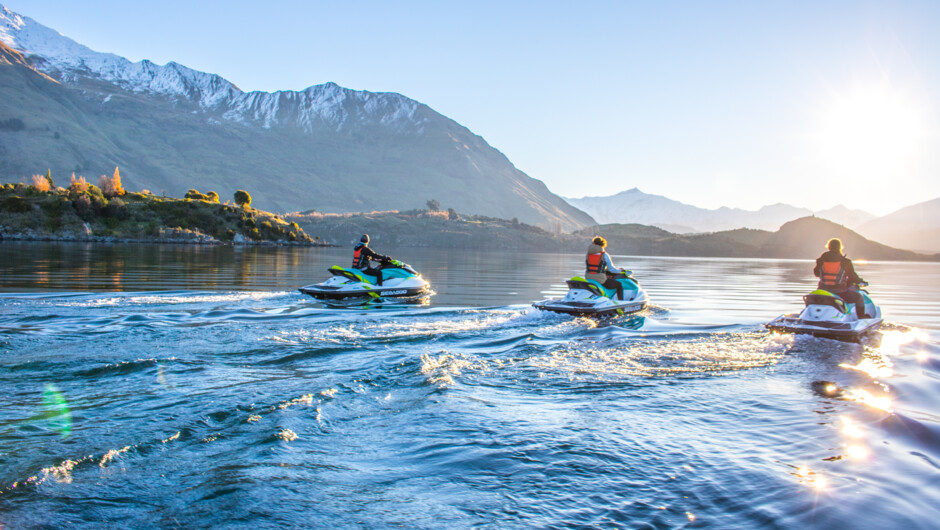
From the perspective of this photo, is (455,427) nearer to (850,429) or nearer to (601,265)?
(850,429)

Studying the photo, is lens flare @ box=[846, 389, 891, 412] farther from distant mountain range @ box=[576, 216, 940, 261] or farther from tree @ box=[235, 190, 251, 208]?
distant mountain range @ box=[576, 216, 940, 261]

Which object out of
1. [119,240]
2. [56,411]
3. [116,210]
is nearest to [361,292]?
[56,411]

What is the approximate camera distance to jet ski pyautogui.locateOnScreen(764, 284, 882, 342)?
39.9 feet

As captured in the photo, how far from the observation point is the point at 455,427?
249 inches

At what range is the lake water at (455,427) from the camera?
14.7 ft

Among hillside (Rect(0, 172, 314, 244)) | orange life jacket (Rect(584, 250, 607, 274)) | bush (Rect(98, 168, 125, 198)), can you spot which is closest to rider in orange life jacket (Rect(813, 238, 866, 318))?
orange life jacket (Rect(584, 250, 607, 274))

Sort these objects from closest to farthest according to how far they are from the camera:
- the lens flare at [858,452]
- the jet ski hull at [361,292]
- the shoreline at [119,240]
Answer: the lens flare at [858,452]
the jet ski hull at [361,292]
the shoreline at [119,240]

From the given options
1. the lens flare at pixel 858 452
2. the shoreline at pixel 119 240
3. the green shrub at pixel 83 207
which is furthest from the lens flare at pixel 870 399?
the green shrub at pixel 83 207

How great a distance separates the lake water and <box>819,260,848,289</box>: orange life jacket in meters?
1.85

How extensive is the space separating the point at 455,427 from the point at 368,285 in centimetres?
1330

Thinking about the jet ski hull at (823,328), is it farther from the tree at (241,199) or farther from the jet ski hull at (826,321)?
the tree at (241,199)

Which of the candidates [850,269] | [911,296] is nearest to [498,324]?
[850,269]

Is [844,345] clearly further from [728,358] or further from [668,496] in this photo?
[668,496]

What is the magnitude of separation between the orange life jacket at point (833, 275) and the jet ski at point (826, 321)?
1.94 feet
